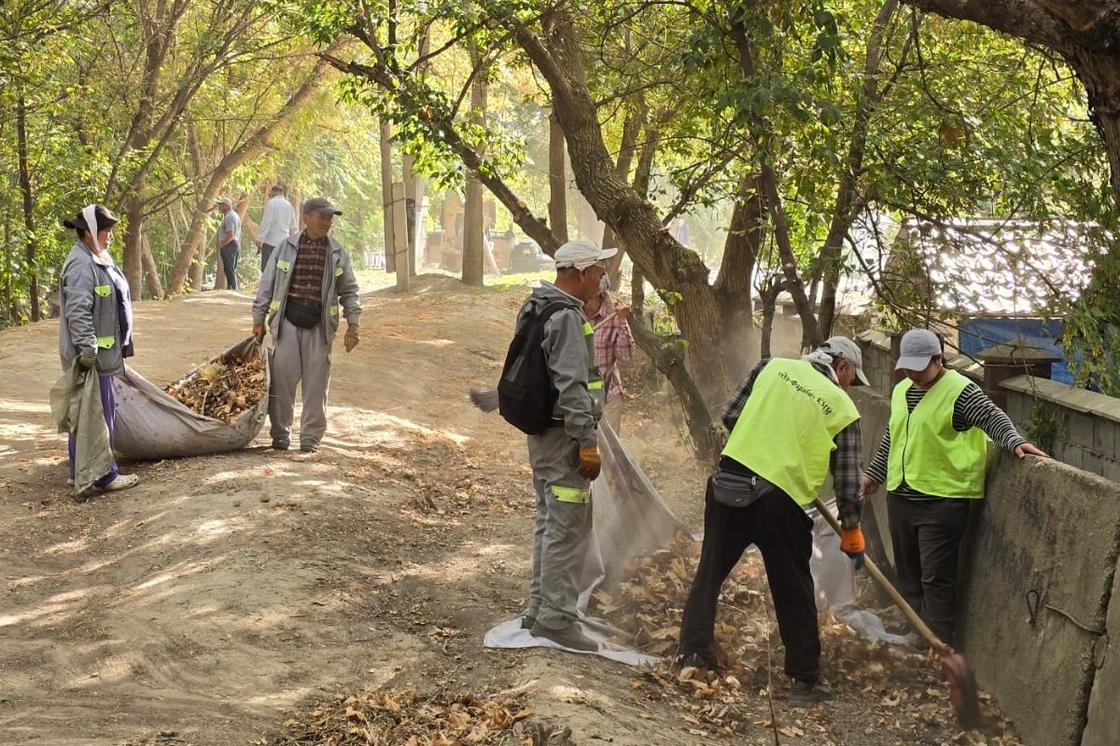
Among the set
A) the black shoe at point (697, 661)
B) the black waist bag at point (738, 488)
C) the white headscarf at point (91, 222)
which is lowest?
the black shoe at point (697, 661)

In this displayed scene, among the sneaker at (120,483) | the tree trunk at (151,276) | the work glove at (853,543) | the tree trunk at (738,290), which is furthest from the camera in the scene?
the tree trunk at (151,276)

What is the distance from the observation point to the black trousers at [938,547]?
19.3 ft

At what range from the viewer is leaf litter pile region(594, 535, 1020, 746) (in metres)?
5.34

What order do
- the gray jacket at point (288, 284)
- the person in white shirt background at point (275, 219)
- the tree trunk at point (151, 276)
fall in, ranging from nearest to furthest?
the gray jacket at point (288, 284) → the person in white shirt background at point (275, 219) → the tree trunk at point (151, 276)

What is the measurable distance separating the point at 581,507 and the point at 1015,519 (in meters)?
2.01

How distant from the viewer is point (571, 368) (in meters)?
5.38

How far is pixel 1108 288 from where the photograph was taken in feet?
20.9

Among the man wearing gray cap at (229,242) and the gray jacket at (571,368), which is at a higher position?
the man wearing gray cap at (229,242)

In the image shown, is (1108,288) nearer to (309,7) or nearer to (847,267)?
(847,267)

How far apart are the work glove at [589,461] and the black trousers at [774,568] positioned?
0.59 meters

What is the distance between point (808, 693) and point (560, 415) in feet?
5.73

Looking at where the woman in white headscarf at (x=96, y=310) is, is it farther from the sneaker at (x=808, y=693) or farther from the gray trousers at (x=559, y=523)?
the sneaker at (x=808, y=693)

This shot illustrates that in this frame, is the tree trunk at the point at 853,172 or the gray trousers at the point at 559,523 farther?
the tree trunk at the point at 853,172

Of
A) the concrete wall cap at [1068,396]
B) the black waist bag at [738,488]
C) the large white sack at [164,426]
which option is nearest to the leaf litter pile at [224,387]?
the large white sack at [164,426]
